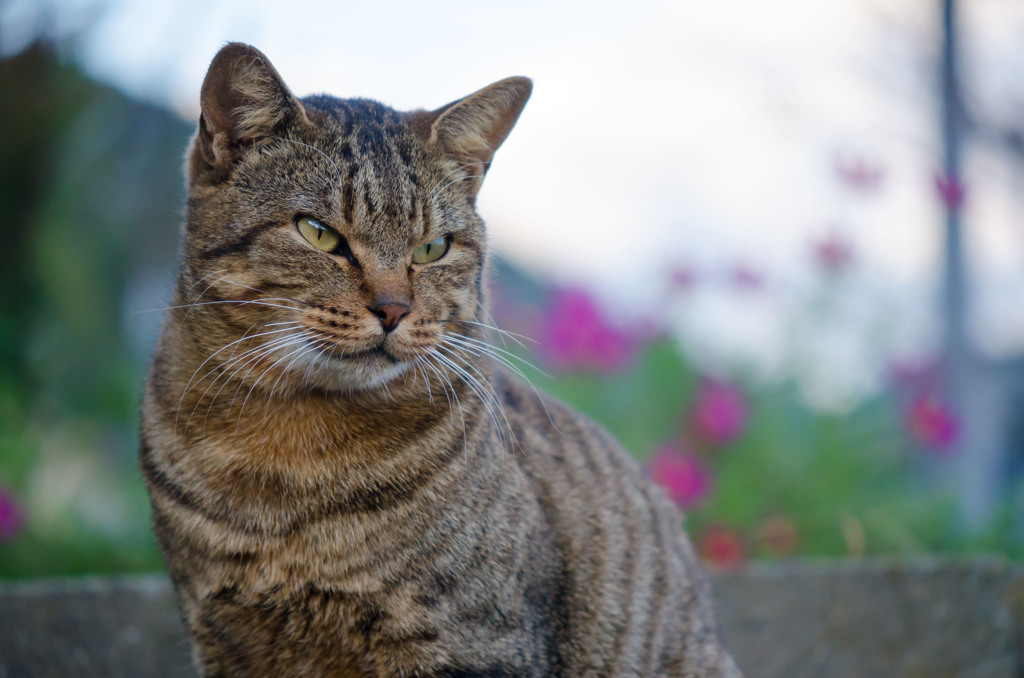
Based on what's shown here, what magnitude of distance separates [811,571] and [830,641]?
0.23m

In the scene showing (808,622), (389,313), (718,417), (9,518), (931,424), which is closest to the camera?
(389,313)

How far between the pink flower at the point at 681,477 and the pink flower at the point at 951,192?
4.24 feet

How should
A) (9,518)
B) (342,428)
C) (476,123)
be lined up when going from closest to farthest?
(342,428) → (476,123) → (9,518)

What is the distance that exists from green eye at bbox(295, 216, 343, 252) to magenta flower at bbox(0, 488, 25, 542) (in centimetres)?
193

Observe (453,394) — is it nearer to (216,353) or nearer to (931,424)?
(216,353)

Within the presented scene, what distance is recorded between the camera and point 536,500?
166 cm

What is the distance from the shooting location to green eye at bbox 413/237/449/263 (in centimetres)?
159

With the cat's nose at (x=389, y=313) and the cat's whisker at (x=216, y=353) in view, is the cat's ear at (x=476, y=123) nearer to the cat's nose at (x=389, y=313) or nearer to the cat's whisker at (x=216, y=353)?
the cat's nose at (x=389, y=313)

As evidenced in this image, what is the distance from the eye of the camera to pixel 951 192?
9.71 feet

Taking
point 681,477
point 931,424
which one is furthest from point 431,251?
point 931,424

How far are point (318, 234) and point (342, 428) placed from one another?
35 centimetres

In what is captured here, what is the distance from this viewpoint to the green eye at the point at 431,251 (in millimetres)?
1594

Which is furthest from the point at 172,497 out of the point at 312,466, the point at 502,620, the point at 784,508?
the point at 784,508

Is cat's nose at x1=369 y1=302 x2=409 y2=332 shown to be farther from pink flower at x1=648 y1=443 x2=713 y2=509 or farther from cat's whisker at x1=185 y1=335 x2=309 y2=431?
pink flower at x1=648 y1=443 x2=713 y2=509
